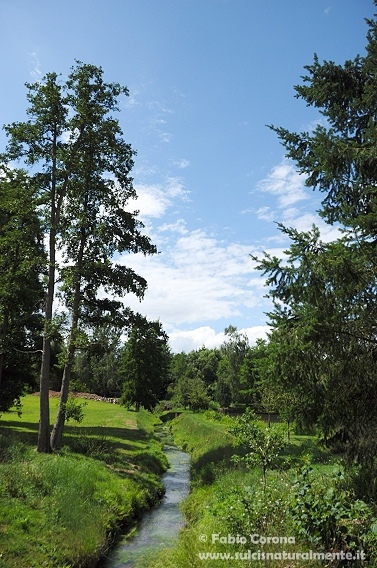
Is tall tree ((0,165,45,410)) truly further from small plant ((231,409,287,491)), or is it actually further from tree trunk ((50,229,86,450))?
small plant ((231,409,287,491))

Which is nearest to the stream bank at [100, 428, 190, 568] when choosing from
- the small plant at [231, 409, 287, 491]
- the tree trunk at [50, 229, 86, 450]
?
the small plant at [231, 409, 287, 491]

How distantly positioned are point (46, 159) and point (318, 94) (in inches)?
496

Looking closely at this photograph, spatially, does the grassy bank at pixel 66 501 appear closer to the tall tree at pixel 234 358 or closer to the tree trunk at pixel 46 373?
the tree trunk at pixel 46 373

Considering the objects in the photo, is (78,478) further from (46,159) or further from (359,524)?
(46,159)

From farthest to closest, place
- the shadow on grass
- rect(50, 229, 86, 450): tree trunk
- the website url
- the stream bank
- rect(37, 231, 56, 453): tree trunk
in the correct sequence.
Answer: the shadow on grass → rect(50, 229, 86, 450): tree trunk → rect(37, 231, 56, 453): tree trunk → the stream bank → the website url

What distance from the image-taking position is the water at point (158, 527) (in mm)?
10688

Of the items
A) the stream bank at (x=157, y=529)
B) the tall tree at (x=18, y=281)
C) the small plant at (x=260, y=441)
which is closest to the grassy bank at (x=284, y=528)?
the small plant at (x=260, y=441)

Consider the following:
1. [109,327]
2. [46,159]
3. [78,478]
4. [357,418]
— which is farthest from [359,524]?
[46,159]

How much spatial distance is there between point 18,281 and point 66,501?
1408cm

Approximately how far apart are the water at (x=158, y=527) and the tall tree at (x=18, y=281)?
7995 mm

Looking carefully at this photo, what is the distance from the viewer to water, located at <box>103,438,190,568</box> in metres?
10.7

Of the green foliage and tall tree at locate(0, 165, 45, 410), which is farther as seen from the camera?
tall tree at locate(0, 165, 45, 410)

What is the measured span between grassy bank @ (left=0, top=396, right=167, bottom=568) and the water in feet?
1.36

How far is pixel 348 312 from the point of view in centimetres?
895
